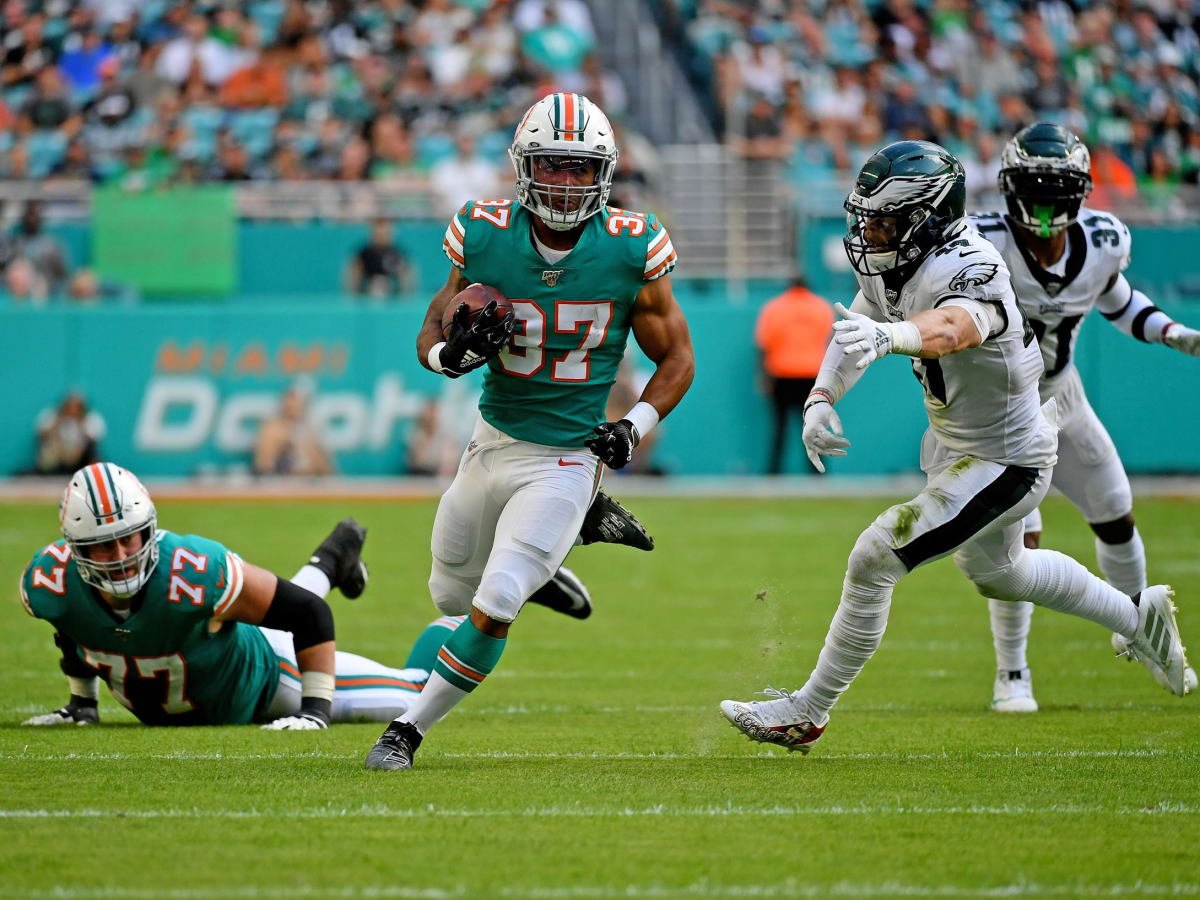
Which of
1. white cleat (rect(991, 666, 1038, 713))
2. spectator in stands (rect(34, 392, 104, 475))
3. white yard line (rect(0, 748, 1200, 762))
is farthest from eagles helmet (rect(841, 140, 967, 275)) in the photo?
spectator in stands (rect(34, 392, 104, 475))

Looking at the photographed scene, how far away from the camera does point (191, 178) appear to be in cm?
1586

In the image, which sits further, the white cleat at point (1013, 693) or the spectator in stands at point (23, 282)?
the spectator in stands at point (23, 282)

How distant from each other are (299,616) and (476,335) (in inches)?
49.7

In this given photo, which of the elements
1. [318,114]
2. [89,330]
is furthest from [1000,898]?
[318,114]

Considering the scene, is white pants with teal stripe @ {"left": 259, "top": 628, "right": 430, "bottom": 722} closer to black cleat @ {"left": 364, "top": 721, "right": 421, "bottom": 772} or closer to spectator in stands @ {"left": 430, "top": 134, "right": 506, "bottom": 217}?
black cleat @ {"left": 364, "top": 721, "right": 421, "bottom": 772}

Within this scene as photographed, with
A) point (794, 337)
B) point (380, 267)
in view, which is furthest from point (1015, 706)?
point (380, 267)

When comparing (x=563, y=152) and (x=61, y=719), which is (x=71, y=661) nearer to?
(x=61, y=719)

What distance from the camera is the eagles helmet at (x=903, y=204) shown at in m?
4.95

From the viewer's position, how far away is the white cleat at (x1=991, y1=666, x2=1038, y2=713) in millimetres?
6168

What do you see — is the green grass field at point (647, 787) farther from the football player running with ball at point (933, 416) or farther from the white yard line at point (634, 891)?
the football player running with ball at point (933, 416)

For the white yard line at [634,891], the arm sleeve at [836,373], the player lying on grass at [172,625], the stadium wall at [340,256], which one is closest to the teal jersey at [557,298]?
the arm sleeve at [836,373]

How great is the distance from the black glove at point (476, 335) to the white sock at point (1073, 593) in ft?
6.16

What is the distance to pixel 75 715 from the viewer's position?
18.8 feet

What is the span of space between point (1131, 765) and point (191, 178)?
12.8 m
